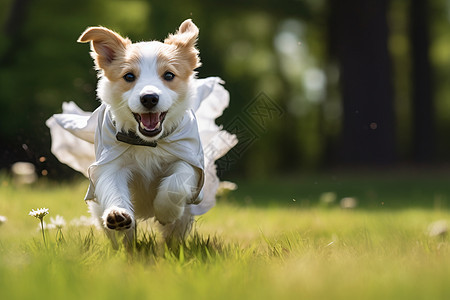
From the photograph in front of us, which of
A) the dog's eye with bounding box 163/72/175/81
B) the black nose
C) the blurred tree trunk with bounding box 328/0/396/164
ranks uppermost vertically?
the dog's eye with bounding box 163/72/175/81

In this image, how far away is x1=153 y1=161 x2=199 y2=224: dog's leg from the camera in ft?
9.96

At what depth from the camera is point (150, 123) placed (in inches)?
121

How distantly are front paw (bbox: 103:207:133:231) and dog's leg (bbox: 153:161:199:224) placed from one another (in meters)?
0.29

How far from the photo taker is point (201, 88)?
4.04 meters

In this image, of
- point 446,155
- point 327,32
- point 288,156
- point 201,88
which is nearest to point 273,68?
point 288,156

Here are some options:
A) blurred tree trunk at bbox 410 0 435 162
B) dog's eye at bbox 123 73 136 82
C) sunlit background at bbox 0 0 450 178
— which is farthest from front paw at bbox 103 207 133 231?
blurred tree trunk at bbox 410 0 435 162

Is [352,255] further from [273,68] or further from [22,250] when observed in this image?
[273,68]

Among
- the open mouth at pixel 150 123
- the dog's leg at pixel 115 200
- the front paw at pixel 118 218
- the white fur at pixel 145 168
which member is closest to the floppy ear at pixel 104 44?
the white fur at pixel 145 168

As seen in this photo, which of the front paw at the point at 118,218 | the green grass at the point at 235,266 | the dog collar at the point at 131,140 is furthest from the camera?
the dog collar at the point at 131,140

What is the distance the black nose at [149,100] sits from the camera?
9.60ft

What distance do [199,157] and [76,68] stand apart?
7975mm

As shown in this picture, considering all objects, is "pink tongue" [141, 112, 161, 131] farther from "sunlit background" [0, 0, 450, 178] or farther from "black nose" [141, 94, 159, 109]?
"sunlit background" [0, 0, 450, 178]

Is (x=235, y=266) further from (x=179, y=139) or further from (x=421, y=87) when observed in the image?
(x=421, y=87)

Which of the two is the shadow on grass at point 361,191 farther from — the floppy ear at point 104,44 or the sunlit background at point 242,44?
the floppy ear at point 104,44
